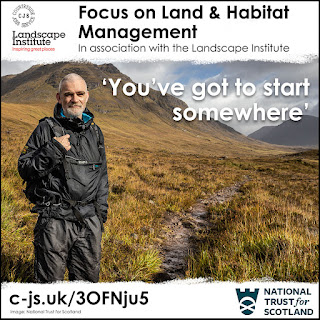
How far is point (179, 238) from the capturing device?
16.7 feet

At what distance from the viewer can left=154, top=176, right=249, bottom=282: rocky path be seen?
357cm

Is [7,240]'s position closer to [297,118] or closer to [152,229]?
[152,229]

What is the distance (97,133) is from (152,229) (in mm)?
3355

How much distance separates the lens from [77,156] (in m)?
2.27

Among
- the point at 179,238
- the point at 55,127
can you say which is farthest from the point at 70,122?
the point at 179,238

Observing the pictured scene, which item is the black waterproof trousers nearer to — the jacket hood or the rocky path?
the jacket hood

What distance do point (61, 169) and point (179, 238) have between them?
3.81 m

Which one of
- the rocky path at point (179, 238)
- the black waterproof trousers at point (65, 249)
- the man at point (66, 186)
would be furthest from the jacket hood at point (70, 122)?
the rocky path at point (179, 238)

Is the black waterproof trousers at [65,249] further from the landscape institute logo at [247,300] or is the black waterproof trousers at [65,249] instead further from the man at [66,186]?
the landscape institute logo at [247,300]

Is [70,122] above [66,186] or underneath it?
above

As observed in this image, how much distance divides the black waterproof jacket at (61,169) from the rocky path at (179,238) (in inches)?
80.3

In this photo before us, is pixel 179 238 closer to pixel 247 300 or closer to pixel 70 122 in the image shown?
pixel 247 300

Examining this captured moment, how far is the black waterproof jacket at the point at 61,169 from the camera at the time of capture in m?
2.02

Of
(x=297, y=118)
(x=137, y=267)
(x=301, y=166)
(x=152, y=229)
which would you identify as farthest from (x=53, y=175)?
(x=301, y=166)
